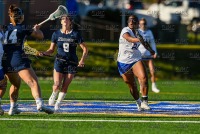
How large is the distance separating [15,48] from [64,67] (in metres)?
1.80

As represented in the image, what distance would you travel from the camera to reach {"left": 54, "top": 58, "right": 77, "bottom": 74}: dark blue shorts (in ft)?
53.8

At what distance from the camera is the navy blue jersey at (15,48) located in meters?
14.9

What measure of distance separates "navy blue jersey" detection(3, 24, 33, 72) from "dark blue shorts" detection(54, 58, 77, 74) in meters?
1.53

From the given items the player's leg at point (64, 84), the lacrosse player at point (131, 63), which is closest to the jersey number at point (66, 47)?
the player's leg at point (64, 84)

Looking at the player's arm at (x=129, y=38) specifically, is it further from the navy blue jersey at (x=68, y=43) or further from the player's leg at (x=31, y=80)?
the player's leg at (x=31, y=80)

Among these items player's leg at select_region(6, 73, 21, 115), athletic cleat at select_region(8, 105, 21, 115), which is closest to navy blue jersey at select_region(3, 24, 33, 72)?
player's leg at select_region(6, 73, 21, 115)

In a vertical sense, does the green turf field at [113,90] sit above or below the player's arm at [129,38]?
below

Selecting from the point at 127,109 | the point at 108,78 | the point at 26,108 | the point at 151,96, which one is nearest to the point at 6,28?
the point at 26,108

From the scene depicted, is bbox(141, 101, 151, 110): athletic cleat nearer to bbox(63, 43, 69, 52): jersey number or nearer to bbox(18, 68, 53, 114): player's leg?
bbox(63, 43, 69, 52): jersey number

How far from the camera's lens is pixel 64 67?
54.0ft

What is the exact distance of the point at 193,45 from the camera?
104ft

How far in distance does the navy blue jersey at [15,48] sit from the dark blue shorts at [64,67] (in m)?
1.53

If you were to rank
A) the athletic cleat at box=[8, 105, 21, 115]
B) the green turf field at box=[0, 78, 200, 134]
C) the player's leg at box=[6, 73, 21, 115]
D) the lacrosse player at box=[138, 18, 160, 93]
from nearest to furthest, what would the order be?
1. the green turf field at box=[0, 78, 200, 134]
2. the player's leg at box=[6, 73, 21, 115]
3. the athletic cleat at box=[8, 105, 21, 115]
4. the lacrosse player at box=[138, 18, 160, 93]

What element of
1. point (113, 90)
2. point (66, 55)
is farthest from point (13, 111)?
point (113, 90)
